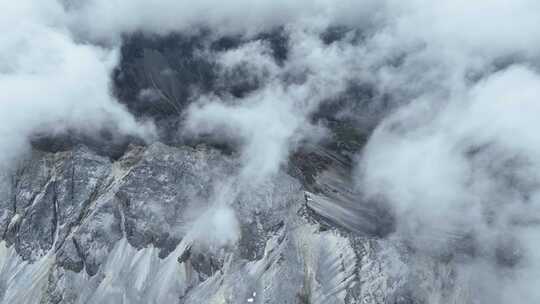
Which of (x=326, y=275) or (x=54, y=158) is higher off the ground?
(x=54, y=158)

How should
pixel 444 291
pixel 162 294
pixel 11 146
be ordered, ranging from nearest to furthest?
pixel 162 294 < pixel 444 291 < pixel 11 146

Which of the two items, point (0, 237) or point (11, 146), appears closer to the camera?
point (0, 237)

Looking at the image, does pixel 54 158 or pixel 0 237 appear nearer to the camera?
pixel 0 237

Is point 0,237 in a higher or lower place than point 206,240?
higher

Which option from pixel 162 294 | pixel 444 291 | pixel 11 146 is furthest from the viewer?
pixel 11 146

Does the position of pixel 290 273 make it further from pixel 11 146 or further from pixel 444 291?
pixel 11 146

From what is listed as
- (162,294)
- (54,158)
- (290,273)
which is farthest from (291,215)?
(54,158)

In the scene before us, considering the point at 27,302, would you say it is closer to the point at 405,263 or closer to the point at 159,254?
the point at 159,254

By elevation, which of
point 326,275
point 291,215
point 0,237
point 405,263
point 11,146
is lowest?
point 405,263

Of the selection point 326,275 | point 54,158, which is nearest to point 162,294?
point 326,275
